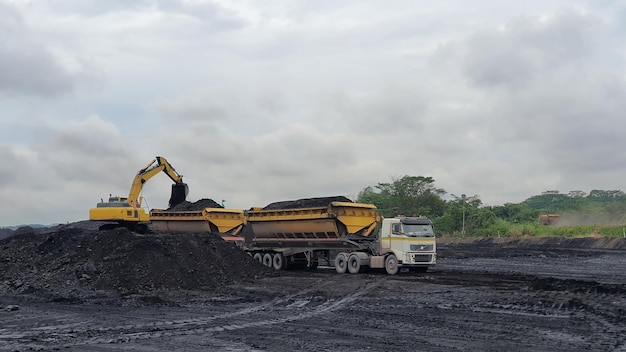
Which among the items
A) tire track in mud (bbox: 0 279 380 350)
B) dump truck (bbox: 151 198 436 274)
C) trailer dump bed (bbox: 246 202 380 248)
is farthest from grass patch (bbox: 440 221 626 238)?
tire track in mud (bbox: 0 279 380 350)

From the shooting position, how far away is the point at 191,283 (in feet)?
78.7

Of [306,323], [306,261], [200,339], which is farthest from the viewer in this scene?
[306,261]

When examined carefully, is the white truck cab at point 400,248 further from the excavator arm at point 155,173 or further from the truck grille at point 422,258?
the excavator arm at point 155,173

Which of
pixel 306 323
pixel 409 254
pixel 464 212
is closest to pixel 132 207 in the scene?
pixel 409 254

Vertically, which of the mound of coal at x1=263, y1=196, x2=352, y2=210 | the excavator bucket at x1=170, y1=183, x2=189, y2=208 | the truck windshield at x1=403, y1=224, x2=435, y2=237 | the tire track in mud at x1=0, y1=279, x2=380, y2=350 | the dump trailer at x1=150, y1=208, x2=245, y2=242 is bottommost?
the tire track in mud at x1=0, y1=279, x2=380, y2=350

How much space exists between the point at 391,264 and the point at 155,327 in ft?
44.4

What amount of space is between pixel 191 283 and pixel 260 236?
7990 mm

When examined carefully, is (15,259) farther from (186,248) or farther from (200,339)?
(200,339)

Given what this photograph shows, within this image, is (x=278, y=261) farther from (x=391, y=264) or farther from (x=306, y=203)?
(x=391, y=264)

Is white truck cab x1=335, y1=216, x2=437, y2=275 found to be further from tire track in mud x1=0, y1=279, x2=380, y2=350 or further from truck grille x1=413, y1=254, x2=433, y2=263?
tire track in mud x1=0, y1=279, x2=380, y2=350

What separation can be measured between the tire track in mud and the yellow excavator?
1679 cm

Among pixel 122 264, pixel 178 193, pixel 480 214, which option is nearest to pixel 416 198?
pixel 480 214

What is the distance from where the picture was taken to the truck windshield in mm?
26219

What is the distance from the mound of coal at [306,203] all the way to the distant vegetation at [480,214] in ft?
141
